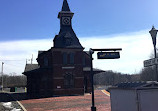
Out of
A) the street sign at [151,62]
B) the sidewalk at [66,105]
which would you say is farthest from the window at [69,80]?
the street sign at [151,62]

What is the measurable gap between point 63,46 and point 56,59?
8.86 ft

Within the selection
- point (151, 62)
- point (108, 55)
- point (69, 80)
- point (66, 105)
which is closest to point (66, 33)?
point (69, 80)

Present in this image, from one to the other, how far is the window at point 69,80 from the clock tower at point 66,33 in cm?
533

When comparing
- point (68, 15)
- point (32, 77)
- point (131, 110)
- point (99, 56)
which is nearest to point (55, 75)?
point (32, 77)

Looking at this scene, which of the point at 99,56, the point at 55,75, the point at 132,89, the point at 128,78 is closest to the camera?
the point at 132,89

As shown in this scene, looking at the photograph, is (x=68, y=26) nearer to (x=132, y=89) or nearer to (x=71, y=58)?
(x=71, y=58)

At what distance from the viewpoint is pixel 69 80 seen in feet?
102

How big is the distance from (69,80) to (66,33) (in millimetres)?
8764

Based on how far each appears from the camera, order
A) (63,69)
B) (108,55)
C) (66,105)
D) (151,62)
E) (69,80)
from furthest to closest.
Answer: (69,80)
(63,69)
(66,105)
(108,55)
(151,62)

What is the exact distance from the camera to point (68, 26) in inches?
1382

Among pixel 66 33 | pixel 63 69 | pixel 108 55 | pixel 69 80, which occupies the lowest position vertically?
pixel 69 80

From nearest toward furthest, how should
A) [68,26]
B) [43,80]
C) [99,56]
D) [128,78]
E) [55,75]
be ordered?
[99,56]
[55,75]
[43,80]
[68,26]
[128,78]

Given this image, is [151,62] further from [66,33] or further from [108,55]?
[66,33]

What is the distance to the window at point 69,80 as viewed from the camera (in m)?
30.9
